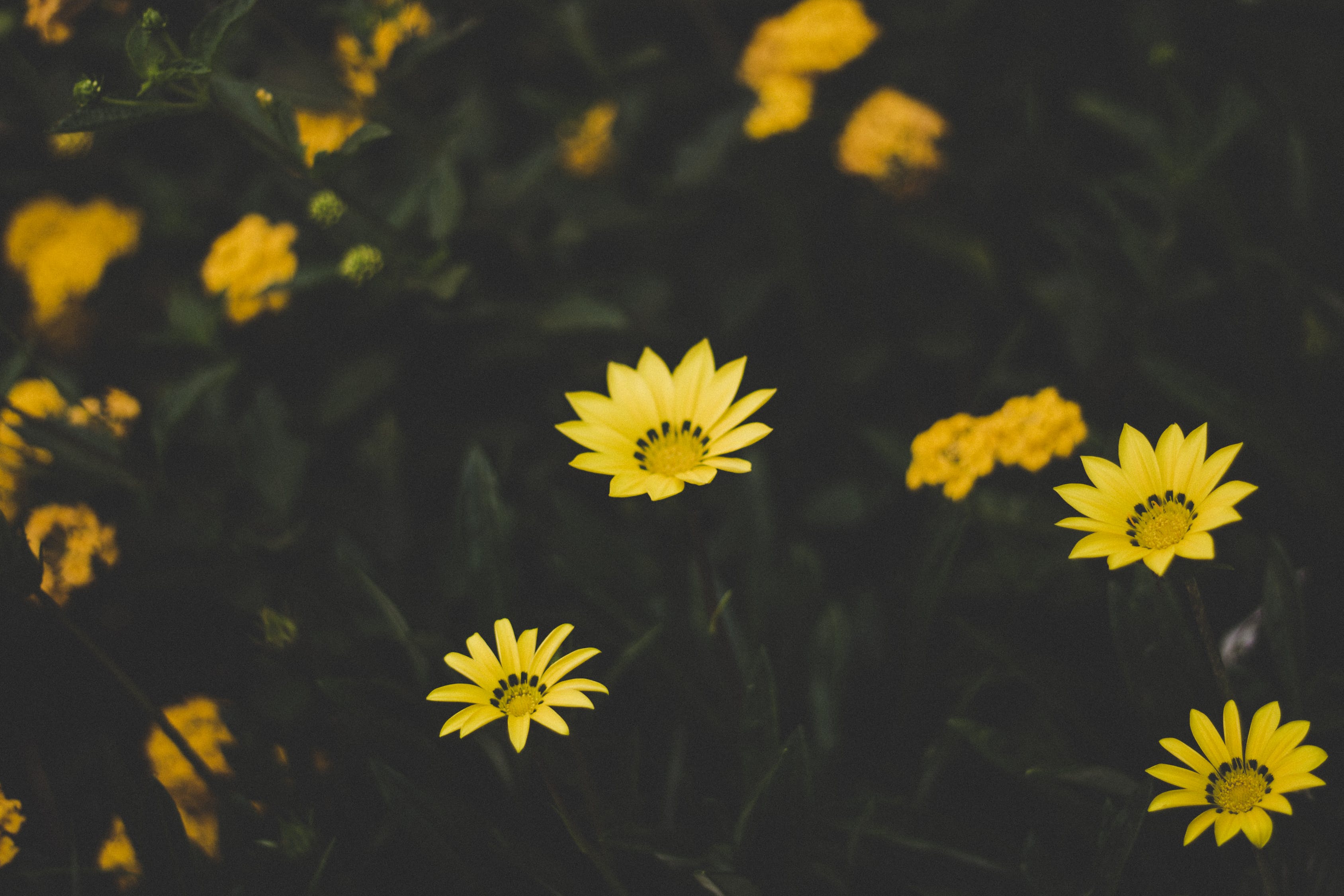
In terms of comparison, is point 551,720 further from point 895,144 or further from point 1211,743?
point 895,144

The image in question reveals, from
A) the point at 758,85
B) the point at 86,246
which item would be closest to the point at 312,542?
the point at 86,246

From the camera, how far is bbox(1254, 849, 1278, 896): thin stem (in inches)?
39.0

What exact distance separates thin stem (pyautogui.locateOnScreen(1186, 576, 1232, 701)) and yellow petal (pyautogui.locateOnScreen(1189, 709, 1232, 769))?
47 mm

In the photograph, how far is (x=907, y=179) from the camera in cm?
198

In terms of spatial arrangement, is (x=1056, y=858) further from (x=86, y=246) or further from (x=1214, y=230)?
(x=86, y=246)

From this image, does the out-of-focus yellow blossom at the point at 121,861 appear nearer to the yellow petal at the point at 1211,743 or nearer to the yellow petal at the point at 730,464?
the yellow petal at the point at 730,464

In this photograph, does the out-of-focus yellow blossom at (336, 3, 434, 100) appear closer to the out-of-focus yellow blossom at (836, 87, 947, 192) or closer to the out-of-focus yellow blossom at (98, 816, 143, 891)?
the out-of-focus yellow blossom at (836, 87, 947, 192)

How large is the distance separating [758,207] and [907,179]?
13.7 inches

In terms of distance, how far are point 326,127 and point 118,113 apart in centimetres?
70

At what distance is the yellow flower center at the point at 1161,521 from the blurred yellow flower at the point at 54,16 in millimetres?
1776

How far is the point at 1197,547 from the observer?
0.90 metres

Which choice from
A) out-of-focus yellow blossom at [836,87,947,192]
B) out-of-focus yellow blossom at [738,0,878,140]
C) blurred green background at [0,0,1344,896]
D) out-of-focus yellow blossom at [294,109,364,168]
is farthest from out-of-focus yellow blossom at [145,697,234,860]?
out-of-focus yellow blossom at [836,87,947,192]

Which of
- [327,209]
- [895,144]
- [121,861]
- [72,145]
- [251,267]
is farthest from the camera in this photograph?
[72,145]

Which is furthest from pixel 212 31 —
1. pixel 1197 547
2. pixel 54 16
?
pixel 1197 547
